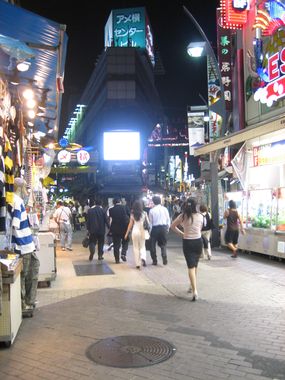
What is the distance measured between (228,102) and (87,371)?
1829 cm

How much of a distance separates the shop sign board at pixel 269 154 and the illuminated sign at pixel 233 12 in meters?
4.96

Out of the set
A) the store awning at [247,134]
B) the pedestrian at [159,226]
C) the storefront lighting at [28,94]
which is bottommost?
the pedestrian at [159,226]

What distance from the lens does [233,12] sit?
54.1 ft

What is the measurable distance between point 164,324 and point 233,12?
13.5 metres

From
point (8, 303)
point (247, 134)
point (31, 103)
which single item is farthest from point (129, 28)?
point (8, 303)

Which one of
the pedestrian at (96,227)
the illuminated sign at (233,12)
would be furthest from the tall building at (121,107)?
the pedestrian at (96,227)

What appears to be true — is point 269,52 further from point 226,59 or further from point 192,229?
point 192,229

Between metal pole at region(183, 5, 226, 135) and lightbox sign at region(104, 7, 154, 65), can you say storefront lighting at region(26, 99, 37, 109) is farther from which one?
lightbox sign at region(104, 7, 154, 65)

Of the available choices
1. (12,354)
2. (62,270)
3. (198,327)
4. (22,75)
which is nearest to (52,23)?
(22,75)

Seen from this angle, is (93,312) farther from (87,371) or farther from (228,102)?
(228,102)

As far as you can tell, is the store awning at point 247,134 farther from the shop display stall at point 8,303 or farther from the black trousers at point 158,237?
the shop display stall at point 8,303

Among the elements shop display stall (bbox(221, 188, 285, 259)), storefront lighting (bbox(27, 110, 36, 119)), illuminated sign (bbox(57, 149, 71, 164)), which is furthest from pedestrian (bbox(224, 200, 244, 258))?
illuminated sign (bbox(57, 149, 71, 164))

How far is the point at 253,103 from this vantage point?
54.8 ft

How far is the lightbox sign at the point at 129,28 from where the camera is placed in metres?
74.7
